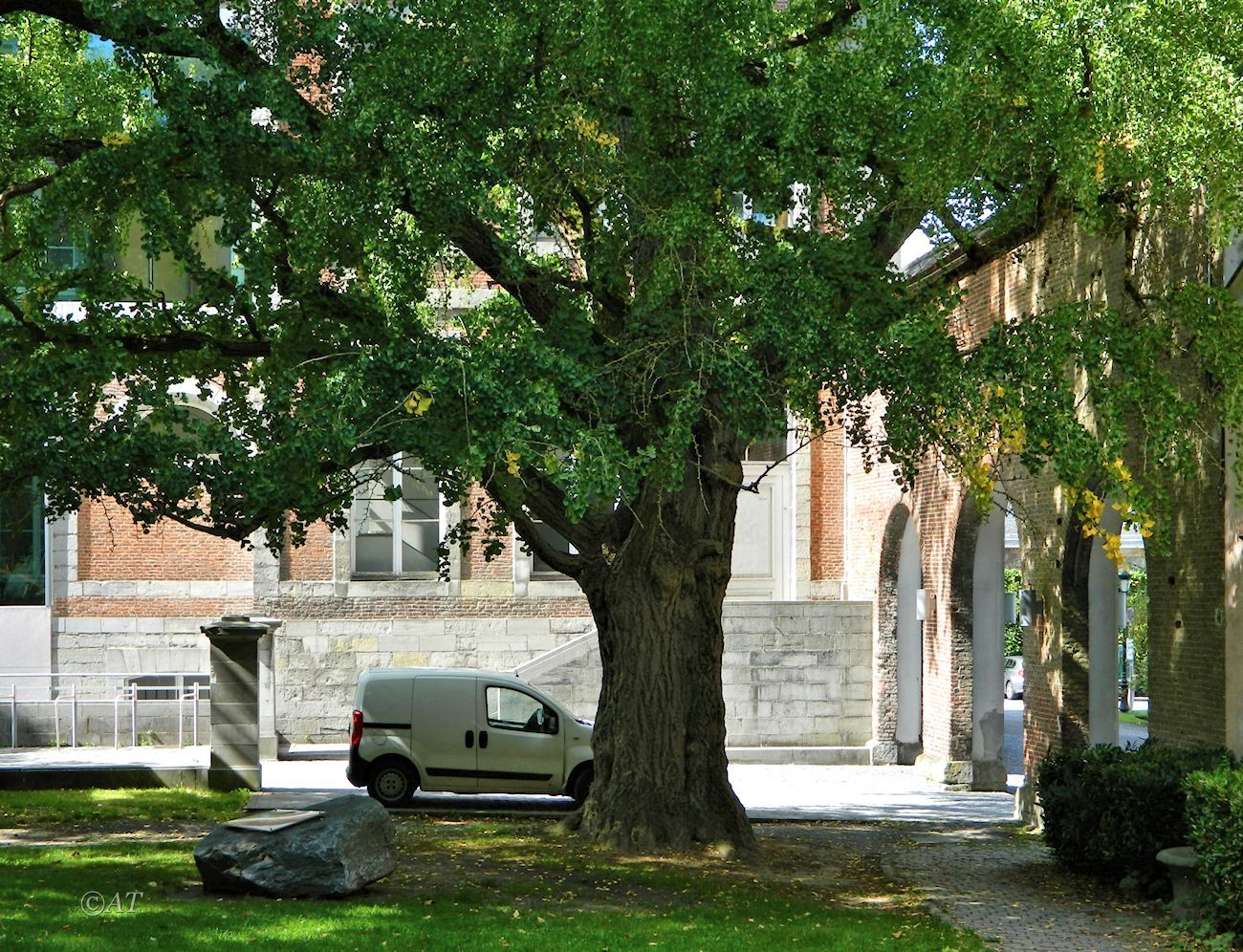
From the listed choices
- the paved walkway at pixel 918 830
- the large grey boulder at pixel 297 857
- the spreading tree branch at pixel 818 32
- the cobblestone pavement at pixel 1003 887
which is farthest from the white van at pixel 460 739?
the spreading tree branch at pixel 818 32

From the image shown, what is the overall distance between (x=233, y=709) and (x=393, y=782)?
2192 mm

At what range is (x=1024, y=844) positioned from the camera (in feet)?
54.3

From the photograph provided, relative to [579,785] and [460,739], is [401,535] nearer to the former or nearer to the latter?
[460,739]

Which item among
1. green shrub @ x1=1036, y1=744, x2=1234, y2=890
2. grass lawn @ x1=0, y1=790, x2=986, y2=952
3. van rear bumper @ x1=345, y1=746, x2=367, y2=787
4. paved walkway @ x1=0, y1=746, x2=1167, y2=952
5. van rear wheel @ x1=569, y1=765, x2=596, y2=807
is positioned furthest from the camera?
van rear wheel @ x1=569, y1=765, x2=596, y2=807

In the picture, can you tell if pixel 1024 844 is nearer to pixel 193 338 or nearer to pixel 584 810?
pixel 584 810

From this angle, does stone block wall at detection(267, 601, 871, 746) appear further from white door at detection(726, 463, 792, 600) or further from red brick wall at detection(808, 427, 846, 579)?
white door at detection(726, 463, 792, 600)

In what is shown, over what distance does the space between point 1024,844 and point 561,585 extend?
43.6 ft

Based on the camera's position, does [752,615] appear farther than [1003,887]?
Yes

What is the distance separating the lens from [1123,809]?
12.8 m

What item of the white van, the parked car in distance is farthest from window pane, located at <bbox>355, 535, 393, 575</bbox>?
the parked car in distance

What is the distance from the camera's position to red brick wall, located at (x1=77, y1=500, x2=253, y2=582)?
27859 millimetres

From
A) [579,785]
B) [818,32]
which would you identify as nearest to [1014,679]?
[579,785]

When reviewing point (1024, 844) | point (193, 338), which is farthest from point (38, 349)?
point (1024, 844)

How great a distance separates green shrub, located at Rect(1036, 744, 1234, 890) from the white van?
7595 mm
